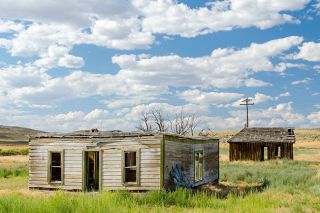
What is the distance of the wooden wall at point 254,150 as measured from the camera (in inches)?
1503

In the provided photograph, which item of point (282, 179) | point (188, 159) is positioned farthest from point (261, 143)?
point (188, 159)

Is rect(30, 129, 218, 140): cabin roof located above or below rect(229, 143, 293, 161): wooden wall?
above

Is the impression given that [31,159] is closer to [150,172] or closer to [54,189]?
[54,189]

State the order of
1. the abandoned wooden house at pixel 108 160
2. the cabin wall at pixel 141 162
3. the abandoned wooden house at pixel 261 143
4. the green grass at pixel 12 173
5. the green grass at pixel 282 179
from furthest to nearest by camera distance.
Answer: the abandoned wooden house at pixel 261 143 → the green grass at pixel 12 173 → the green grass at pixel 282 179 → the abandoned wooden house at pixel 108 160 → the cabin wall at pixel 141 162

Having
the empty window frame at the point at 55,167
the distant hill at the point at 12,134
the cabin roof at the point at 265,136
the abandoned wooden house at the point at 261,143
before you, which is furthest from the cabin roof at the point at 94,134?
the distant hill at the point at 12,134

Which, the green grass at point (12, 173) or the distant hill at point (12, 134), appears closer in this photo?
the green grass at point (12, 173)

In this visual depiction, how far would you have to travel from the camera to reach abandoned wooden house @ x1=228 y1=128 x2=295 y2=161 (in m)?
38.0

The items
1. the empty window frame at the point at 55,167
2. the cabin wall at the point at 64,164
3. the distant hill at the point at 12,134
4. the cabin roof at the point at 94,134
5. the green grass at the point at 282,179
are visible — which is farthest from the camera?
the distant hill at the point at 12,134

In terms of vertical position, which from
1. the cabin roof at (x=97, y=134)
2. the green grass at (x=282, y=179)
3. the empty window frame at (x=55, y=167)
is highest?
the cabin roof at (x=97, y=134)

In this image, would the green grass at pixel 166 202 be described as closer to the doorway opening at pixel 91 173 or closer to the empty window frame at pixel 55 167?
the empty window frame at pixel 55 167

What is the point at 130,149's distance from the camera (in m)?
18.1

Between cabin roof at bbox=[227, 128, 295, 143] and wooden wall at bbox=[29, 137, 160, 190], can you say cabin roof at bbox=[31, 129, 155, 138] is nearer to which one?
wooden wall at bbox=[29, 137, 160, 190]

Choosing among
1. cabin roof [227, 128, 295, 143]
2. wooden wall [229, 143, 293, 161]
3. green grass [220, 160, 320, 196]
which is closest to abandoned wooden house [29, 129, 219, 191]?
green grass [220, 160, 320, 196]

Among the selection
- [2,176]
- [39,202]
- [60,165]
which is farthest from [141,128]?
[39,202]
